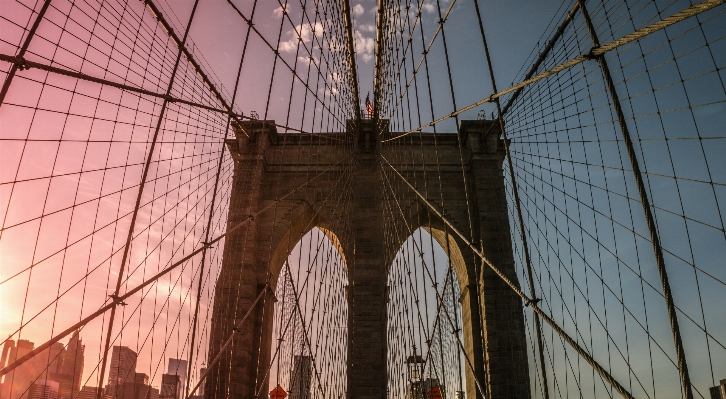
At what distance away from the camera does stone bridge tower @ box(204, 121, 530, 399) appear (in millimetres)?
12625

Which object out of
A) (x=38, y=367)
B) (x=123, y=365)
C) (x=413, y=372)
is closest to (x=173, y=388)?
(x=38, y=367)

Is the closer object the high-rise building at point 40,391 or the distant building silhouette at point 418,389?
the distant building silhouette at point 418,389

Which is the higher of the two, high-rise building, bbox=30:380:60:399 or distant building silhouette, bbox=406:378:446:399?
high-rise building, bbox=30:380:60:399

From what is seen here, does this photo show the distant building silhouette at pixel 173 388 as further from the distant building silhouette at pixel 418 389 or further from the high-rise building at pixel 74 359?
the distant building silhouette at pixel 418 389

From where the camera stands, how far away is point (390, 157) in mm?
15336

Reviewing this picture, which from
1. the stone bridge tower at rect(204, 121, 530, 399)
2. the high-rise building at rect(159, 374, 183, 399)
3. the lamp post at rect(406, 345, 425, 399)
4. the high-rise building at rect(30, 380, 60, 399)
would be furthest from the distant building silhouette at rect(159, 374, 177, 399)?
the high-rise building at rect(30, 380, 60, 399)

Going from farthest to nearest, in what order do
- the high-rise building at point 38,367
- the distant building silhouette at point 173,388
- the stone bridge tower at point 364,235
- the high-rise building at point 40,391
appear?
the high-rise building at point 40,391, the stone bridge tower at point 364,235, the distant building silhouette at point 173,388, the high-rise building at point 38,367

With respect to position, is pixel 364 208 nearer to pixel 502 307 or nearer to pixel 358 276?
pixel 358 276

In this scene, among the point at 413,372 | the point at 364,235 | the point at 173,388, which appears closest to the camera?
the point at 364,235

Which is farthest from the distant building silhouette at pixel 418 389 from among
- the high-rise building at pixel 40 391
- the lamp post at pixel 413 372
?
the high-rise building at pixel 40 391

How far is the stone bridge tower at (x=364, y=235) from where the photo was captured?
41.4ft

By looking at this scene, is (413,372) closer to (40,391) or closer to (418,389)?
(418,389)

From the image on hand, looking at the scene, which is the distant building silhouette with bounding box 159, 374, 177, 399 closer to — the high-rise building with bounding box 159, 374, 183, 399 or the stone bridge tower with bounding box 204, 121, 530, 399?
the high-rise building with bounding box 159, 374, 183, 399

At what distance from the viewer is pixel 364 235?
47.1ft
